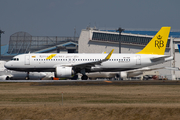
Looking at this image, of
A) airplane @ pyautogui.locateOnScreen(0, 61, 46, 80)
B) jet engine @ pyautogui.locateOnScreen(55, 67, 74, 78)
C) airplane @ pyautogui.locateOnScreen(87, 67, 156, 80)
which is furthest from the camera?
airplane @ pyautogui.locateOnScreen(87, 67, 156, 80)

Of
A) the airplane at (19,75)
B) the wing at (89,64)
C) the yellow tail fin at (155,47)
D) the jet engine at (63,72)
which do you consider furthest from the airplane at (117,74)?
the jet engine at (63,72)

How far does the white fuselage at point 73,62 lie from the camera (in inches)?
1746

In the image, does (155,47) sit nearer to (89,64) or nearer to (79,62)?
(89,64)

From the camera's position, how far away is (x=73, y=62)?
147ft

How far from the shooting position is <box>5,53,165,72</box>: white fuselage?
44.3 metres

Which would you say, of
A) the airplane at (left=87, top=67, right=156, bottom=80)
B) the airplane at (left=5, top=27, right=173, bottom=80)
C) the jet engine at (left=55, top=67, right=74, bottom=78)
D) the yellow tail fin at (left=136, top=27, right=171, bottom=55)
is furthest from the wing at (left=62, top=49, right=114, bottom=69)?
the airplane at (left=87, top=67, right=156, bottom=80)

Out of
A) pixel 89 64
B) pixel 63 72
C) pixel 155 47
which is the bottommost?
pixel 63 72

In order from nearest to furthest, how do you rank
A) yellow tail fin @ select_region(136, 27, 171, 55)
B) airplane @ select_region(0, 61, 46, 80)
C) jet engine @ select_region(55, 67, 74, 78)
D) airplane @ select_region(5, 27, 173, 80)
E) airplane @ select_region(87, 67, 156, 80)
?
1. jet engine @ select_region(55, 67, 74, 78)
2. airplane @ select_region(5, 27, 173, 80)
3. yellow tail fin @ select_region(136, 27, 171, 55)
4. airplane @ select_region(0, 61, 46, 80)
5. airplane @ select_region(87, 67, 156, 80)

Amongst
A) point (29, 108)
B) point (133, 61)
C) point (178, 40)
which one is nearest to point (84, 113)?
point (29, 108)

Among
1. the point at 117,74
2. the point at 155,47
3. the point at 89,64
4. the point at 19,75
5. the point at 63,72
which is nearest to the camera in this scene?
the point at 63,72

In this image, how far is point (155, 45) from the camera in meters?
47.2

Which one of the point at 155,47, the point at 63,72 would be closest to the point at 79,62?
the point at 63,72

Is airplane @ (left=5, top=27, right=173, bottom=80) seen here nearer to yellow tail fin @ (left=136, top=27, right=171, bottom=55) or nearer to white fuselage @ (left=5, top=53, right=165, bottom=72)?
white fuselage @ (left=5, top=53, right=165, bottom=72)

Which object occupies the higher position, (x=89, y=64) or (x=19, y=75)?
(x=89, y=64)
